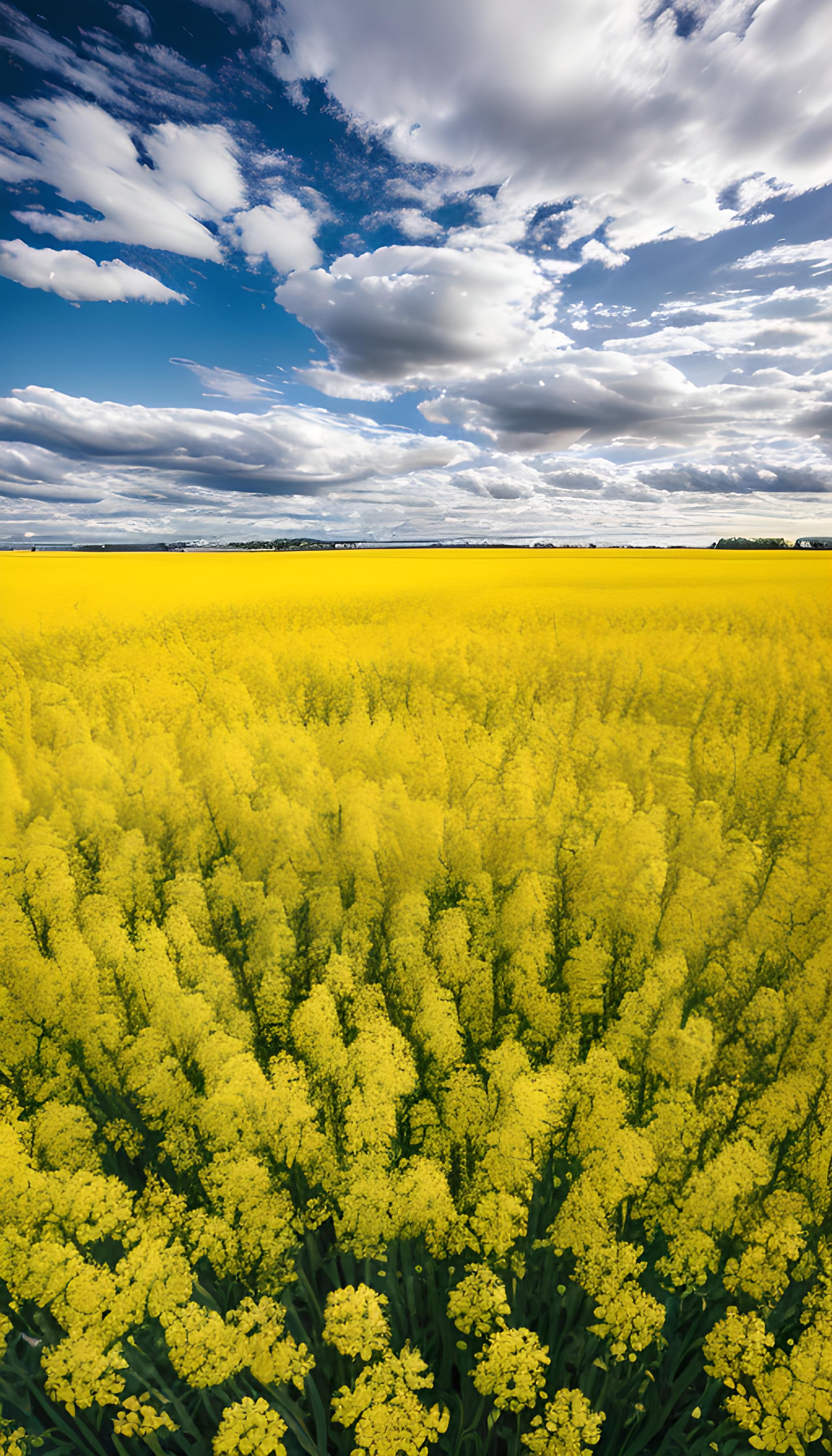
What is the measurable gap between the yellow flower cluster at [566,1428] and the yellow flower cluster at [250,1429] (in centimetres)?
256

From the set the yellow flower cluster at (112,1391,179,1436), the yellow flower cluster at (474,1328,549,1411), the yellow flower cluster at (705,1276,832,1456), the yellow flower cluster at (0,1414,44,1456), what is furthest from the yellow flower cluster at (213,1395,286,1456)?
the yellow flower cluster at (705,1276,832,1456)

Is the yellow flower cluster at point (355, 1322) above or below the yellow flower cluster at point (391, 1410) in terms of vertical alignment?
above

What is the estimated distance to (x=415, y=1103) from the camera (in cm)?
749

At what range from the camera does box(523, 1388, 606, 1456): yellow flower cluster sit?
5672mm

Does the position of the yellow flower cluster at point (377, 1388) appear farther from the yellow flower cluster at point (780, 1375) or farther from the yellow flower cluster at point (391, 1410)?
the yellow flower cluster at point (780, 1375)

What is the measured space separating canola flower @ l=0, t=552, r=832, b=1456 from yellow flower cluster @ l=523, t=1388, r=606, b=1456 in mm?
44

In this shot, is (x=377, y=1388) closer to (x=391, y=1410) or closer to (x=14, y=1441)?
(x=391, y=1410)

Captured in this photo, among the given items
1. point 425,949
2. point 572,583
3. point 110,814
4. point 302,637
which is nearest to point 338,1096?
point 425,949

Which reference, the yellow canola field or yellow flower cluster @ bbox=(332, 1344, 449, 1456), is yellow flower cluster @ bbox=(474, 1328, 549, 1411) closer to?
yellow flower cluster @ bbox=(332, 1344, 449, 1456)

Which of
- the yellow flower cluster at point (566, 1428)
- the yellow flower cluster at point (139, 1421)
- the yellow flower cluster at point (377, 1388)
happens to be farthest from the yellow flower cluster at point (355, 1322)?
the yellow flower cluster at point (566, 1428)

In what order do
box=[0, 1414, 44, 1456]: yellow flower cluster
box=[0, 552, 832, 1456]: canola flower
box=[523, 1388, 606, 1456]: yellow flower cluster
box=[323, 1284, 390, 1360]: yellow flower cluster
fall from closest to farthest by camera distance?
box=[0, 1414, 44, 1456]: yellow flower cluster
box=[323, 1284, 390, 1360]: yellow flower cluster
box=[523, 1388, 606, 1456]: yellow flower cluster
box=[0, 552, 832, 1456]: canola flower

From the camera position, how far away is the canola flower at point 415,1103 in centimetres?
582

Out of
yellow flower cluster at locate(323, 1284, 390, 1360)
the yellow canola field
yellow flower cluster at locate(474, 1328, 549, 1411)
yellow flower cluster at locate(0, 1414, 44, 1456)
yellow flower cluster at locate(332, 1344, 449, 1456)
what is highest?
the yellow canola field

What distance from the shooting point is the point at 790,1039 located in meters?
7.11
